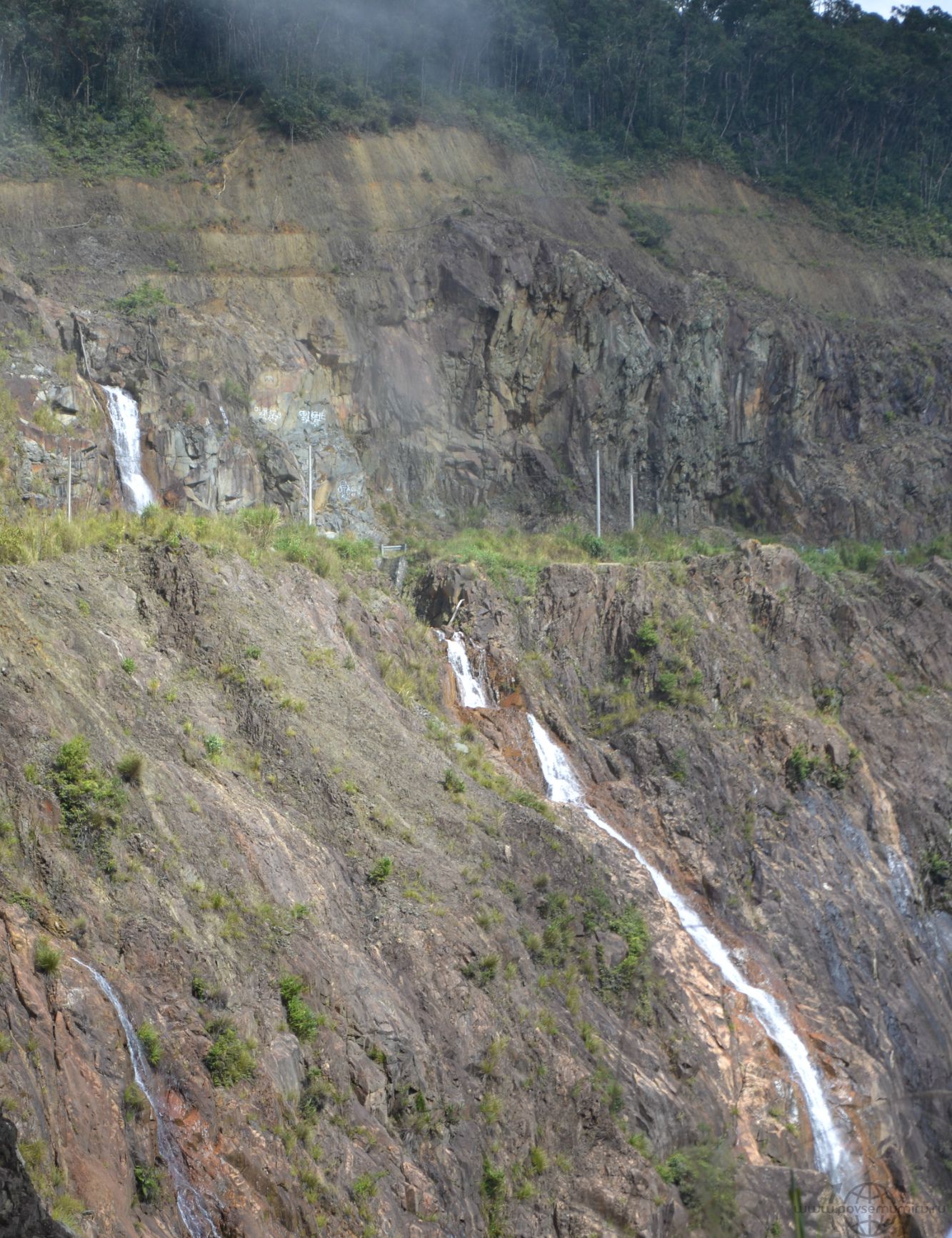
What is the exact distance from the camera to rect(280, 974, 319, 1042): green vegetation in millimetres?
19984

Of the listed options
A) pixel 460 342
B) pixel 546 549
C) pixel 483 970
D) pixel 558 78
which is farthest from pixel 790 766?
pixel 558 78

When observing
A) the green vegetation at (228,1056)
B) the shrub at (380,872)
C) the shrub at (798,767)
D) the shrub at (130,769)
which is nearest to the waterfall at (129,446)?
the shrub at (380,872)

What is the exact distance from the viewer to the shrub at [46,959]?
634 inches

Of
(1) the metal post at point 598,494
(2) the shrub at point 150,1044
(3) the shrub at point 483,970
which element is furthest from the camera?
(1) the metal post at point 598,494

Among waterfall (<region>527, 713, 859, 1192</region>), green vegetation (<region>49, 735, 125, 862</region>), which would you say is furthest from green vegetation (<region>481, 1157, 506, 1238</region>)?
waterfall (<region>527, 713, 859, 1192</region>)

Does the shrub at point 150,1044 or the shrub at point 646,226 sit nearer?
the shrub at point 150,1044

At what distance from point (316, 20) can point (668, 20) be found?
22.4 m

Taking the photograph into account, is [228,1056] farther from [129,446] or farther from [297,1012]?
[129,446]

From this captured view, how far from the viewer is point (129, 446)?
135 ft

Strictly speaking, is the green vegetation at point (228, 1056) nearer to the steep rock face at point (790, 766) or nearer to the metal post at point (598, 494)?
the steep rock face at point (790, 766)

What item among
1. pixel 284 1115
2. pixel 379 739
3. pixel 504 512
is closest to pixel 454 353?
pixel 504 512

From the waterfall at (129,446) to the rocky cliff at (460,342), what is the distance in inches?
20.4

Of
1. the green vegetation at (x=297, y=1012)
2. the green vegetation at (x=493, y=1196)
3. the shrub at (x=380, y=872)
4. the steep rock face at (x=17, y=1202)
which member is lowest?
the green vegetation at (x=493, y=1196)

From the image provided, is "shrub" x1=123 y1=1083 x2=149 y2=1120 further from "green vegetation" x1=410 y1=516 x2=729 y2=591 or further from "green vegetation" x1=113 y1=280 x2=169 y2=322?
"green vegetation" x1=113 y1=280 x2=169 y2=322
